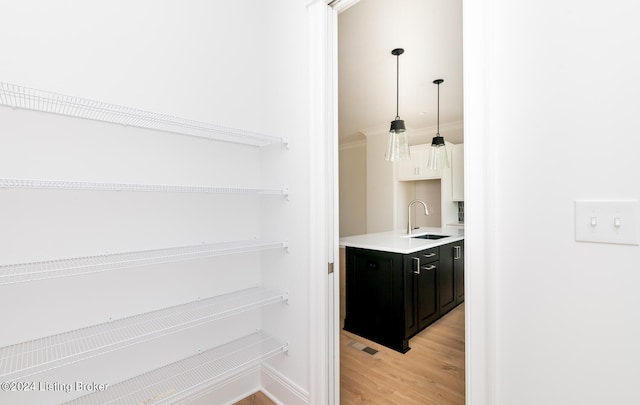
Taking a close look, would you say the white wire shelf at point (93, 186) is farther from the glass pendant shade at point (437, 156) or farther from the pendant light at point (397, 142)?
the glass pendant shade at point (437, 156)

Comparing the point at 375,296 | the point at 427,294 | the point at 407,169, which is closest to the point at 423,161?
the point at 407,169

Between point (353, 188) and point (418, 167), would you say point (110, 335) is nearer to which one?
point (418, 167)

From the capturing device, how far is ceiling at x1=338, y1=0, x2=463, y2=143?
2256 mm

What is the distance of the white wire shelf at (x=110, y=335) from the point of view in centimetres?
102

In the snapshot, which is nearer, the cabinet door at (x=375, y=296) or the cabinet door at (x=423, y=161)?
the cabinet door at (x=375, y=296)

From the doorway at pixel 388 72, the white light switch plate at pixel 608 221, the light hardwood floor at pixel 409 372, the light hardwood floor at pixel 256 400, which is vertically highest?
the doorway at pixel 388 72

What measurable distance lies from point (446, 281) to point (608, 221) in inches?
105

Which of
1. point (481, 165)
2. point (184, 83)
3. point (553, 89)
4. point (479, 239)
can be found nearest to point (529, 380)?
point (479, 239)

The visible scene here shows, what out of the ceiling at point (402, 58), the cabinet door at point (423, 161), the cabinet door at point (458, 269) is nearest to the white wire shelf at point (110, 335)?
the ceiling at point (402, 58)

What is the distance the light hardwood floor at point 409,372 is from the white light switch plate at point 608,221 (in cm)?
161

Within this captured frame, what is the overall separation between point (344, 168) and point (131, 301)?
231 inches

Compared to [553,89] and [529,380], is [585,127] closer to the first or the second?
[553,89]

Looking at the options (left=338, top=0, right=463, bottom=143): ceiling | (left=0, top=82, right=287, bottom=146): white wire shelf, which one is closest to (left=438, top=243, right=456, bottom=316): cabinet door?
(left=338, top=0, right=463, bottom=143): ceiling

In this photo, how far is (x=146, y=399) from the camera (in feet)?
4.27
